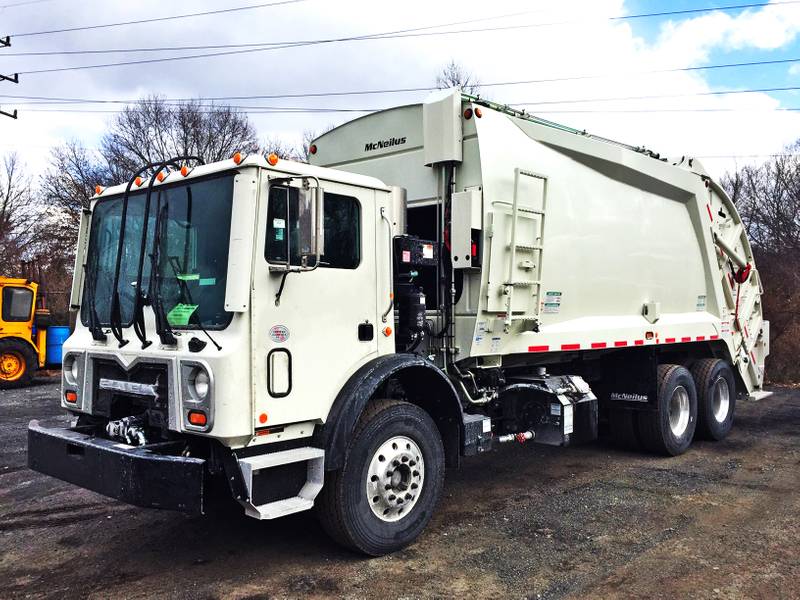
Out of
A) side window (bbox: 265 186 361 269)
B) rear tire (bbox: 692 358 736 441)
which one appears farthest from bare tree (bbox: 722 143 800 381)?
side window (bbox: 265 186 361 269)

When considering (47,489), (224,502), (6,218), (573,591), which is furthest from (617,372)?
(6,218)

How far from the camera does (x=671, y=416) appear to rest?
7867 millimetres

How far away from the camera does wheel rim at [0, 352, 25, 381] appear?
13.9m

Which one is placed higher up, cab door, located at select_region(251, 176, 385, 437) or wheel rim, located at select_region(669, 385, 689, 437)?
cab door, located at select_region(251, 176, 385, 437)

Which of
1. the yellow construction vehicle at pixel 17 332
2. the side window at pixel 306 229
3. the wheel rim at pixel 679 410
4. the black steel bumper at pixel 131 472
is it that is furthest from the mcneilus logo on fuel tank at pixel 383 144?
the yellow construction vehicle at pixel 17 332

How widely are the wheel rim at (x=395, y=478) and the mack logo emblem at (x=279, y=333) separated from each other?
1.02 meters

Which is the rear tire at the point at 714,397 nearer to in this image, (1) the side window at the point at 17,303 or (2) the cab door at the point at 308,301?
(2) the cab door at the point at 308,301

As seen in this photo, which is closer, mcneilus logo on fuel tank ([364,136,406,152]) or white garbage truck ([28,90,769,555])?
white garbage truck ([28,90,769,555])

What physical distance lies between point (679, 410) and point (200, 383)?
6.07 meters

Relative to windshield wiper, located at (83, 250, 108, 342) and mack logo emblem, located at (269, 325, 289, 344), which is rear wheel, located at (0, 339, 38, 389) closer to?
windshield wiper, located at (83, 250, 108, 342)

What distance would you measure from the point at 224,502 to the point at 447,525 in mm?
1856

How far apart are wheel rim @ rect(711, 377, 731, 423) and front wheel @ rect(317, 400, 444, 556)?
516cm

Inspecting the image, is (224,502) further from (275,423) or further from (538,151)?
(538,151)

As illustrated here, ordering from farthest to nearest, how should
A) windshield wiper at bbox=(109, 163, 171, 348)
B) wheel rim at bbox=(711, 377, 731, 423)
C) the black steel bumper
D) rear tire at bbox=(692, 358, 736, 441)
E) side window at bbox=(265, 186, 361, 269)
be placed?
wheel rim at bbox=(711, 377, 731, 423)
rear tire at bbox=(692, 358, 736, 441)
windshield wiper at bbox=(109, 163, 171, 348)
side window at bbox=(265, 186, 361, 269)
the black steel bumper
